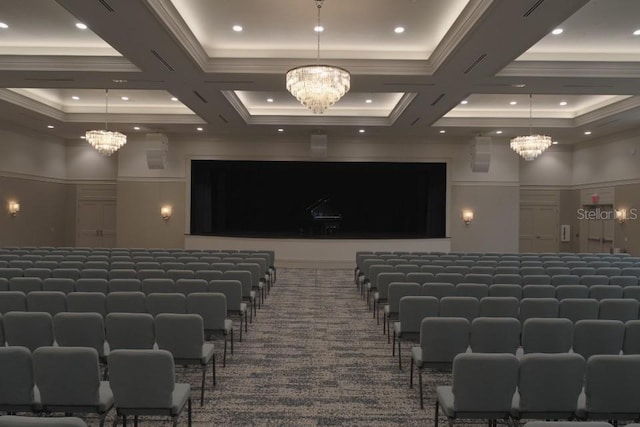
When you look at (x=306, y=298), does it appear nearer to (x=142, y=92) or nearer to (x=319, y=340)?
(x=319, y=340)

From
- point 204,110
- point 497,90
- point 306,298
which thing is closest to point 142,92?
point 204,110

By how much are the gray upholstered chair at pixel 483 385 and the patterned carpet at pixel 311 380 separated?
0.85m

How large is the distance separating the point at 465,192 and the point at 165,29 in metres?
12.8

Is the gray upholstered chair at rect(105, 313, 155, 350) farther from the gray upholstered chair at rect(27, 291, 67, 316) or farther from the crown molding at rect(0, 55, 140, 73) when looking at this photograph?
the crown molding at rect(0, 55, 140, 73)

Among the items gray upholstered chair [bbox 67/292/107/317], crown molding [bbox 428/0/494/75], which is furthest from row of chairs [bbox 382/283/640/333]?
crown molding [bbox 428/0/494/75]

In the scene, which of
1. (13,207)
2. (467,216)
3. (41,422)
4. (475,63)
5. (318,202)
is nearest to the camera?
(41,422)

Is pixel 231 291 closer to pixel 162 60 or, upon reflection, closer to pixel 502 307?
pixel 502 307

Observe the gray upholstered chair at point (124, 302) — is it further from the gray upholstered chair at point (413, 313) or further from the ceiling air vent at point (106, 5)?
the ceiling air vent at point (106, 5)

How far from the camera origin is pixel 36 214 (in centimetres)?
1595

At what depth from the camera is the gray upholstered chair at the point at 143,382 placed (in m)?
3.21

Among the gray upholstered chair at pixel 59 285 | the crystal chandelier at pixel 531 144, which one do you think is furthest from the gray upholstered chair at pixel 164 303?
the crystal chandelier at pixel 531 144

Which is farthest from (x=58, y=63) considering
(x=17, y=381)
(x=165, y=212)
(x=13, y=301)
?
(x=165, y=212)

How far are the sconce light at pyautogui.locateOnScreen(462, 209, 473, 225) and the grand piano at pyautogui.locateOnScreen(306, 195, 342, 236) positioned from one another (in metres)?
5.61

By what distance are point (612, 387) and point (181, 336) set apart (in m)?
3.66
